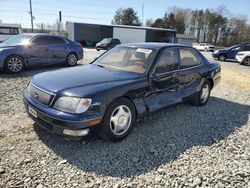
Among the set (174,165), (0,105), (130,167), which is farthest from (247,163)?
(0,105)

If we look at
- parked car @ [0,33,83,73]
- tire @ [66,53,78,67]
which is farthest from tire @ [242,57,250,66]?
tire @ [66,53,78,67]

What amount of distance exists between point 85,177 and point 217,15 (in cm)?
7322

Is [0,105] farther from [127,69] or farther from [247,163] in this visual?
[247,163]

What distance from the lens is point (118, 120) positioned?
3469mm

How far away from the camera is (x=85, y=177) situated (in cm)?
274

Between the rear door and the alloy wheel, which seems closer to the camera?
the rear door

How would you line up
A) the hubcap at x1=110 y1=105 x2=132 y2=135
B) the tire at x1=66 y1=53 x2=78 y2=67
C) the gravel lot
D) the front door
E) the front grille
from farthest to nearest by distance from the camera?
the tire at x1=66 y1=53 x2=78 y2=67 < the front door < the hubcap at x1=110 y1=105 x2=132 y2=135 < the front grille < the gravel lot

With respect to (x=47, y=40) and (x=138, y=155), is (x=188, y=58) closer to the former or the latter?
(x=138, y=155)

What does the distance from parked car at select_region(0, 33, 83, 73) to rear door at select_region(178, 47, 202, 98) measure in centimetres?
564

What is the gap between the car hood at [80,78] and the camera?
129 inches

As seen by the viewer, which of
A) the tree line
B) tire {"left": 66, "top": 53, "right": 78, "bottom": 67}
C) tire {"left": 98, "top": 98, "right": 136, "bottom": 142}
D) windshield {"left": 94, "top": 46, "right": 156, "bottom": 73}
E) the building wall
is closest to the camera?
tire {"left": 98, "top": 98, "right": 136, "bottom": 142}

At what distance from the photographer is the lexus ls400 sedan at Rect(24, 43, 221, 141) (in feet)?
9.98

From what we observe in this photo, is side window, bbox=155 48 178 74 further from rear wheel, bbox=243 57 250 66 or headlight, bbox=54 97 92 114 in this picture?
rear wheel, bbox=243 57 250 66

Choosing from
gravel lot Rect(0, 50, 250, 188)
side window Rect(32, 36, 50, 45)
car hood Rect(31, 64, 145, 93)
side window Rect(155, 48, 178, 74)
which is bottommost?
gravel lot Rect(0, 50, 250, 188)
